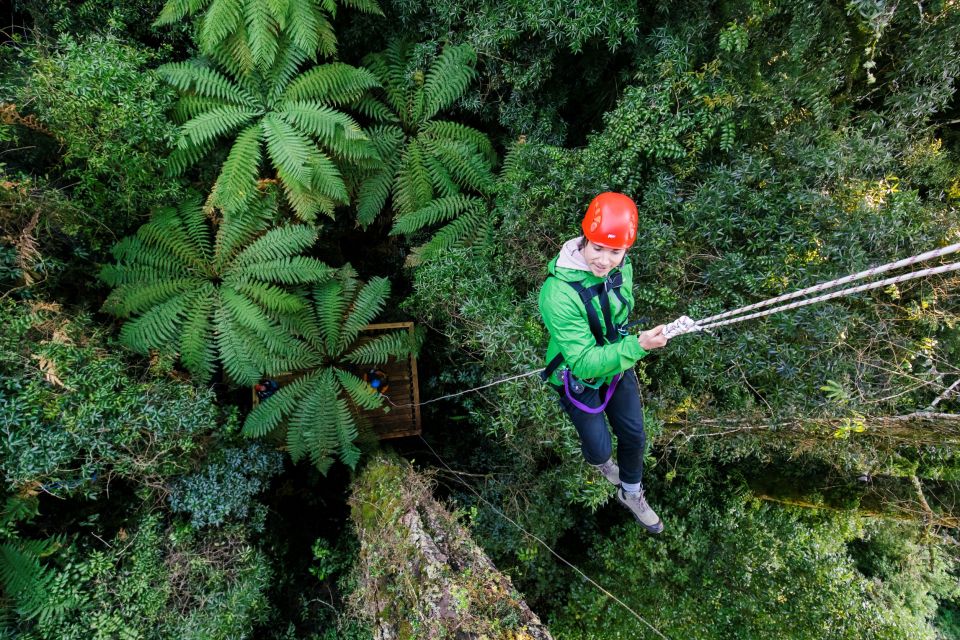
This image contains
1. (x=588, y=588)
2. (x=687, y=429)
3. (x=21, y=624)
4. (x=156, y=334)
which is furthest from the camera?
(x=588, y=588)

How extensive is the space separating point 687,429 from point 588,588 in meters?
2.00

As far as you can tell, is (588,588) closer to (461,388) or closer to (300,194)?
(461,388)

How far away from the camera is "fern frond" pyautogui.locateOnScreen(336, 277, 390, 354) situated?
4.92 meters

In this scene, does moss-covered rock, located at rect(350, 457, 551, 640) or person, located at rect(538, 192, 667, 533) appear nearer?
person, located at rect(538, 192, 667, 533)

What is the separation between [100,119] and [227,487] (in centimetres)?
331

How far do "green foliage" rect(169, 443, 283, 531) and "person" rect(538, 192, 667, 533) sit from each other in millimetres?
3123

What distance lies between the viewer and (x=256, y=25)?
3857 millimetres

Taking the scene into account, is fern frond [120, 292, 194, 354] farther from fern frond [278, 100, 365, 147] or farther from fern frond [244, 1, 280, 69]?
fern frond [244, 1, 280, 69]

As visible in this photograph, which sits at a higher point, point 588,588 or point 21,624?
point 21,624

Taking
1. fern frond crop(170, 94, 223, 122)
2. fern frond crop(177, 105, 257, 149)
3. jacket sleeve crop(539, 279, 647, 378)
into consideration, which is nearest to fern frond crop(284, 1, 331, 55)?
fern frond crop(177, 105, 257, 149)

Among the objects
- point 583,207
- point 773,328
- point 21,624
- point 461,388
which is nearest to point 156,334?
point 21,624

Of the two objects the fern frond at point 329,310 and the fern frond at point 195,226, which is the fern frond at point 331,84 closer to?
the fern frond at point 195,226

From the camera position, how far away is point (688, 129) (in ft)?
11.3

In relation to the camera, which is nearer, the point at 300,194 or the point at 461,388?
the point at 300,194
